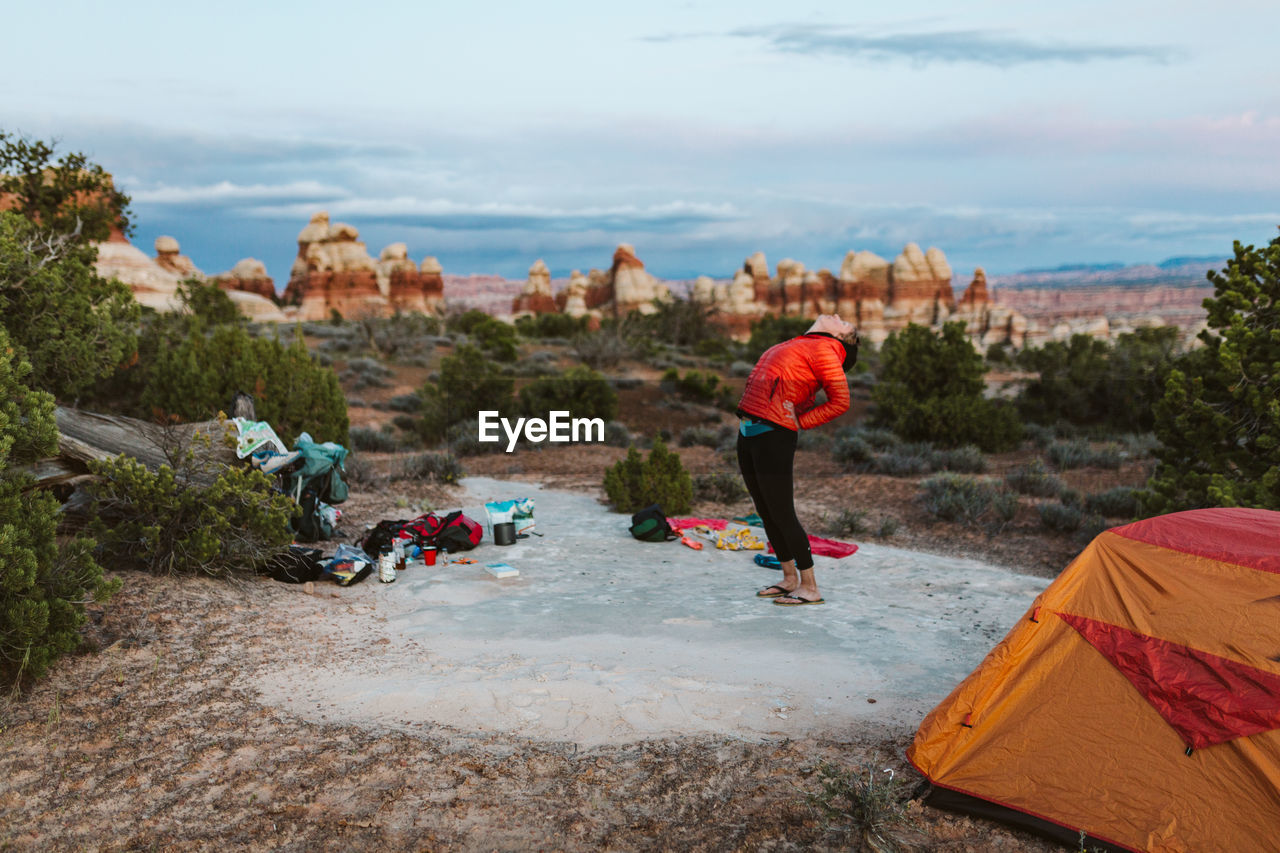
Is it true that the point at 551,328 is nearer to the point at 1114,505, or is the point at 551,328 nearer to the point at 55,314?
the point at 1114,505

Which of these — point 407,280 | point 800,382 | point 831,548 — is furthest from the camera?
point 407,280

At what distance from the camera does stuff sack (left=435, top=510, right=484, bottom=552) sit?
283 inches

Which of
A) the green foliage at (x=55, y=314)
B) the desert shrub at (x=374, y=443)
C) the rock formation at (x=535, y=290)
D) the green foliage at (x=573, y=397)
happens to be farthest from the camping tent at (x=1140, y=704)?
the rock formation at (x=535, y=290)

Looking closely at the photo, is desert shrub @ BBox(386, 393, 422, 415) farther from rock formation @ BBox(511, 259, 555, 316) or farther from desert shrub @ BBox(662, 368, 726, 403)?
rock formation @ BBox(511, 259, 555, 316)

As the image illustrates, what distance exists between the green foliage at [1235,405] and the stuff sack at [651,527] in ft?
14.0

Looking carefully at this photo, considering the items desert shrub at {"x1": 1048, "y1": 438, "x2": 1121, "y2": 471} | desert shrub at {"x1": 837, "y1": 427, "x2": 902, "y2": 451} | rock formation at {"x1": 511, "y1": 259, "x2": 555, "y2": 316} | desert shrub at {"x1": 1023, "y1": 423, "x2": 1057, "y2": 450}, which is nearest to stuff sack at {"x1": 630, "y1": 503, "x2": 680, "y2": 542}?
desert shrub at {"x1": 837, "y1": 427, "x2": 902, "y2": 451}

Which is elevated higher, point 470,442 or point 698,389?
point 698,389

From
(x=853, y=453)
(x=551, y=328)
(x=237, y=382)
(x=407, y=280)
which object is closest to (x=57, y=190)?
(x=237, y=382)

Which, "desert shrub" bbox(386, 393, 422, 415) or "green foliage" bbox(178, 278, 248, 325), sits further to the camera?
"green foliage" bbox(178, 278, 248, 325)

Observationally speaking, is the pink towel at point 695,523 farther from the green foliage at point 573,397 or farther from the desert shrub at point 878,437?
the green foliage at point 573,397

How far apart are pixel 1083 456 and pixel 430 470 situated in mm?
9315

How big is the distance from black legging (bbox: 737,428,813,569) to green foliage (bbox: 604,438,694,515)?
330 centimetres

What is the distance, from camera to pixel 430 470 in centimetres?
1092

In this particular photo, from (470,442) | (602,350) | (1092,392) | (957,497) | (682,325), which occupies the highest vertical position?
(682,325)
